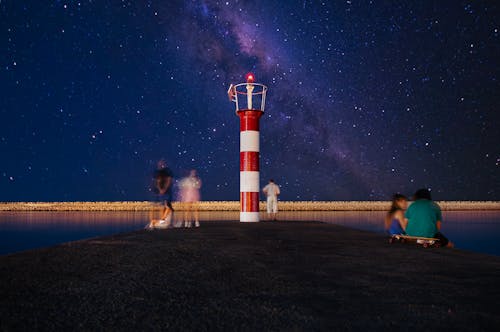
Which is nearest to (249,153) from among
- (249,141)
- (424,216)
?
(249,141)

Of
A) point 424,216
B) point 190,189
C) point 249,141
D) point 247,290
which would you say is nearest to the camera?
point 247,290

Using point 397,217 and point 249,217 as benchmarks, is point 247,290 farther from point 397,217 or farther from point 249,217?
point 249,217

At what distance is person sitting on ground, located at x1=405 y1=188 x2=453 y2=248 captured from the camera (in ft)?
29.6

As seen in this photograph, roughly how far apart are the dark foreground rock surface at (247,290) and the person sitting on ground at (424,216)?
1092 mm

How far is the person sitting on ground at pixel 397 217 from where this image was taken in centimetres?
1021

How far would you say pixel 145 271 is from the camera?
5910 mm

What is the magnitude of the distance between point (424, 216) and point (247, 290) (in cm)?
555

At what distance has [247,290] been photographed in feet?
15.6

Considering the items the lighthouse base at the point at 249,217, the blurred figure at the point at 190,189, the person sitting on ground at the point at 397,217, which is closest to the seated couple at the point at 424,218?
the person sitting on ground at the point at 397,217

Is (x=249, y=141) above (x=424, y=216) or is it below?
above

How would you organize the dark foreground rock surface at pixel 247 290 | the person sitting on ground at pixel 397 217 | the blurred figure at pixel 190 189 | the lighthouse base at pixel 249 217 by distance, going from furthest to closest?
the lighthouse base at pixel 249 217
the blurred figure at pixel 190 189
the person sitting on ground at pixel 397 217
the dark foreground rock surface at pixel 247 290

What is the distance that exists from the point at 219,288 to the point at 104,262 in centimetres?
254

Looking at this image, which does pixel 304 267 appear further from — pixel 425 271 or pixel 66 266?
pixel 66 266

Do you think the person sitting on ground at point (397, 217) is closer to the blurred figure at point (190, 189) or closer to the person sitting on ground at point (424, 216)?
the person sitting on ground at point (424, 216)
